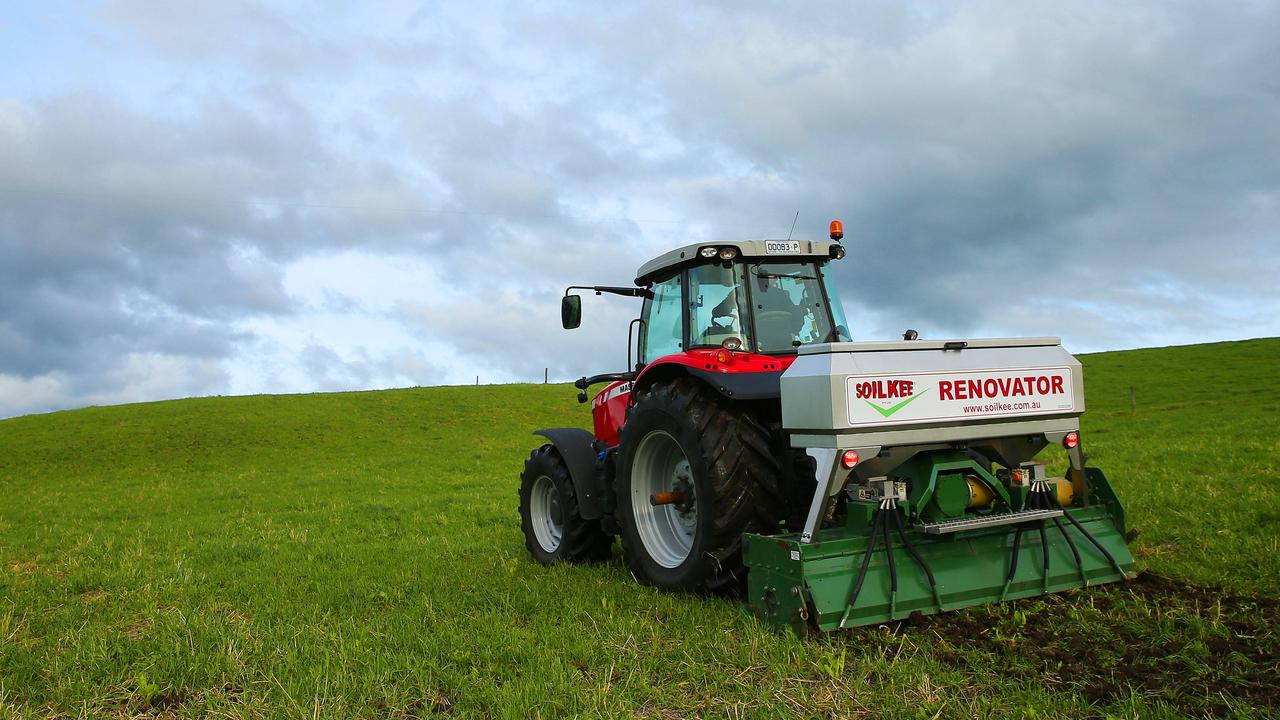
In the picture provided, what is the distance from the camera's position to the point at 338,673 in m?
4.34

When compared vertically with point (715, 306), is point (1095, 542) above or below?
below

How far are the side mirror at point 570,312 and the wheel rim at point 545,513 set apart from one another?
159cm

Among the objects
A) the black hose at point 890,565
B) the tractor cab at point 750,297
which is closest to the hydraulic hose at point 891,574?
the black hose at point 890,565

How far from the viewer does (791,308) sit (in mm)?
6695

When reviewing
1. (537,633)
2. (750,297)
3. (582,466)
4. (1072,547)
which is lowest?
(537,633)

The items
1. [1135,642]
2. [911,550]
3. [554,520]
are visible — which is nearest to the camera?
[1135,642]

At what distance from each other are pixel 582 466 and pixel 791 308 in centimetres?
223

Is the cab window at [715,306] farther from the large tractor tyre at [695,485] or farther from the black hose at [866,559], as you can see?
the black hose at [866,559]

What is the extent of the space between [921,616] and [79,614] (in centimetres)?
604

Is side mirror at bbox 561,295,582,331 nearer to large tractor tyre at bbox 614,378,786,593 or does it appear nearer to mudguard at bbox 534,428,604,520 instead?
mudguard at bbox 534,428,604,520

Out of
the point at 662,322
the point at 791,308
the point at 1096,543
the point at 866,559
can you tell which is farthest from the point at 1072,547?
the point at 662,322

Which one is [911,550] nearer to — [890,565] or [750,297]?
[890,565]

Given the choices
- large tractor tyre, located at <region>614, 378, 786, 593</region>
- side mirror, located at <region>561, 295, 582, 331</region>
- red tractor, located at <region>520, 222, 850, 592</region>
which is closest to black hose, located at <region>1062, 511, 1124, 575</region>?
red tractor, located at <region>520, 222, 850, 592</region>

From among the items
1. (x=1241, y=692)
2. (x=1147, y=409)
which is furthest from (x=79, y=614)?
(x=1147, y=409)
